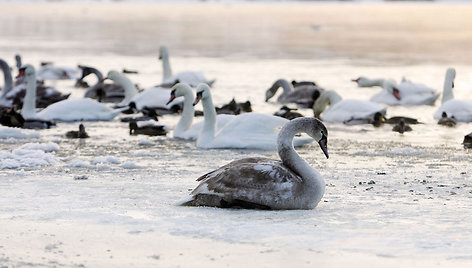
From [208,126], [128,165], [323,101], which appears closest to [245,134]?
[208,126]

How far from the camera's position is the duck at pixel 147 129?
13523mm

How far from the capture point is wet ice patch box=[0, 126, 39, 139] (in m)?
12.9

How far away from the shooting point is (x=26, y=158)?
10.5 m

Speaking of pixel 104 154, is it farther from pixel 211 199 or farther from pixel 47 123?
pixel 211 199

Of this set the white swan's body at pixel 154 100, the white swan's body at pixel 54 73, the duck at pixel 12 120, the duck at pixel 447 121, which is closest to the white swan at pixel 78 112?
the duck at pixel 12 120

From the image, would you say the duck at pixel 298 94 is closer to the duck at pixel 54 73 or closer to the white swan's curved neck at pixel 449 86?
the white swan's curved neck at pixel 449 86

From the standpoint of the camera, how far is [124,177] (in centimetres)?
962

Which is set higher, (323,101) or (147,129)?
(323,101)

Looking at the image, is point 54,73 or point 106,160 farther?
point 54,73

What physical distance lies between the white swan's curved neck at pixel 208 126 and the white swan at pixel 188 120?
53 cm

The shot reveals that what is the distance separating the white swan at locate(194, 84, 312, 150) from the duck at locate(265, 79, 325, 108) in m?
5.95

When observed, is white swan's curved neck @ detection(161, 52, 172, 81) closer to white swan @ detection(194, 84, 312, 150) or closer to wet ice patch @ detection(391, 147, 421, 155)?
white swan @ detection(194, 84, 312, 150)

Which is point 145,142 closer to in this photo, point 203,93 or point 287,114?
point 203,93

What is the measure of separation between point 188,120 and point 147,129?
2.19 ft
